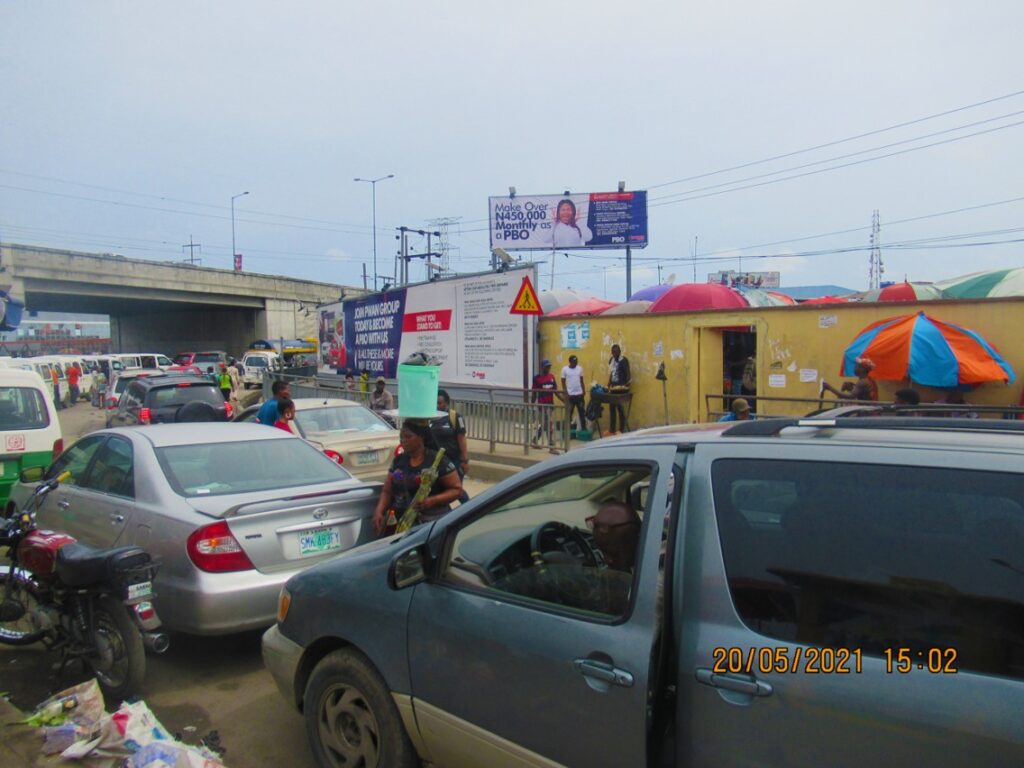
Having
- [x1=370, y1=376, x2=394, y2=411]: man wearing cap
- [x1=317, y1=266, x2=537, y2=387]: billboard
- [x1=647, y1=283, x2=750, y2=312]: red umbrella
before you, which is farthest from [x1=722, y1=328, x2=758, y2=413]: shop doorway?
[x1=370, y1=376, x2=394, y2=411]: man wearing cap

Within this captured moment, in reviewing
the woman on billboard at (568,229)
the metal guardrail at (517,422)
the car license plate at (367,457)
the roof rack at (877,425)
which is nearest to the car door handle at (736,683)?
the roof rack at (877,425)

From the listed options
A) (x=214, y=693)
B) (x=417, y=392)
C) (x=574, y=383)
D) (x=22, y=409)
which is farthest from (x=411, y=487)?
(x=574, y=383)

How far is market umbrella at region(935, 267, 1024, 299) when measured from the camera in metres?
14.1

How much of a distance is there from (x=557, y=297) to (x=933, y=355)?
12783mm

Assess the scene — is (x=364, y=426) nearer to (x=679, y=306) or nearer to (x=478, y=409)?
(x=478, y=409)

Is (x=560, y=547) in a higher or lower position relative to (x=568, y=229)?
lower

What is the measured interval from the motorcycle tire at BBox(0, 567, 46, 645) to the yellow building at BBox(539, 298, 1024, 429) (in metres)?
8.79

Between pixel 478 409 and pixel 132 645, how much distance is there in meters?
8.66

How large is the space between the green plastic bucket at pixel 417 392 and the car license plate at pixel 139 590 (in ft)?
7.37

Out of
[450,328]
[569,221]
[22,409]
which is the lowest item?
[22,409]

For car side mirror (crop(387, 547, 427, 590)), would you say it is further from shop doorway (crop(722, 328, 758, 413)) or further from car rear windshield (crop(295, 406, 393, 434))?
shop doorway (crop(722, 328, 758, 413))

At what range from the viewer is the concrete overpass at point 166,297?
38.4m

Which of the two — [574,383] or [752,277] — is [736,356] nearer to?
[574,383]

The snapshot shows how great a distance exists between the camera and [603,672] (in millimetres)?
2301
